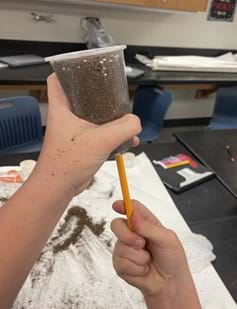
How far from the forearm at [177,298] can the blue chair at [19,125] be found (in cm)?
117

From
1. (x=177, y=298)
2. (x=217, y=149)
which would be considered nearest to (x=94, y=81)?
(x=177, y=298)

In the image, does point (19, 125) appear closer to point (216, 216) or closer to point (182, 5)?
point (216, 216)

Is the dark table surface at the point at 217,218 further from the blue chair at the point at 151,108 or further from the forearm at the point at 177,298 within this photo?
the blue chair at the point at 151,108

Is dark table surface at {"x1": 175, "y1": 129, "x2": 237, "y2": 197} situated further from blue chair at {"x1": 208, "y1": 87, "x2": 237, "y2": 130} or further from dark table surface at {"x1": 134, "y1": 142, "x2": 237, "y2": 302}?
blue chair at {"x1": 208, "y1": 87, "x2": 237, "y2": 130}

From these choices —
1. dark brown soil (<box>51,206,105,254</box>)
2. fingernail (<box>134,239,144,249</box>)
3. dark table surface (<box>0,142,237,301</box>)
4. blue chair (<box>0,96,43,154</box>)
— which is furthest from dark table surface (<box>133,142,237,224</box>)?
blue chair (<box>0,96,43,154</box>)

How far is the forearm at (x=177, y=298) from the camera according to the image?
0.66 meters

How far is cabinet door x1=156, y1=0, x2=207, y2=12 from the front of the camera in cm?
233

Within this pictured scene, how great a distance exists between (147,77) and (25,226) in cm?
201

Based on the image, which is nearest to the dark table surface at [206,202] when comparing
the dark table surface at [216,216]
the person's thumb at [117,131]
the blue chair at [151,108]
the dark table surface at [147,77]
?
the dark table surface at [216,216]

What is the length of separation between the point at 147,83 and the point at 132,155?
120cm

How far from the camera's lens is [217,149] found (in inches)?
57.1

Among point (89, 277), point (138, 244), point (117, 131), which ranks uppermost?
point (117, 131)

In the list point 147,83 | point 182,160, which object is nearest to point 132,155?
point 182,160

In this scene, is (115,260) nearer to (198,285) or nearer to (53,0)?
(198,285)
